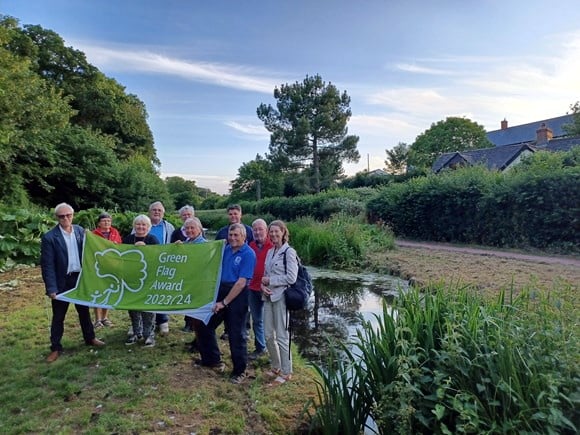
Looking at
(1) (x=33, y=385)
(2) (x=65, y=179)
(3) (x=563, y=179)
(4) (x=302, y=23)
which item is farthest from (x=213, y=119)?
(1) (x=33, y=385)

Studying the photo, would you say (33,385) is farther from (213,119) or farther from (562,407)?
(213,119)

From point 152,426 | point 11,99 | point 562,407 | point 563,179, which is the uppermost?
point 11,99

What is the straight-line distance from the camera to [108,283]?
4.51 metres

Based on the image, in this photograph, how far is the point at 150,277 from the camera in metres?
4.42

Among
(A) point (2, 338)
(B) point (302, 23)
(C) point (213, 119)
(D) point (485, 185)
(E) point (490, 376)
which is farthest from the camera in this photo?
(C) point (213, 119)

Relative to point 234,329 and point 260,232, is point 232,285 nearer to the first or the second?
point 234,329

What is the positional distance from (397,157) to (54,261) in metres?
54.9

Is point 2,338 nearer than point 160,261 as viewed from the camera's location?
No

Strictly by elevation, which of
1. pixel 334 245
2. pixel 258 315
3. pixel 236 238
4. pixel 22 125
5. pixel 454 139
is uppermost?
pixel 454 139

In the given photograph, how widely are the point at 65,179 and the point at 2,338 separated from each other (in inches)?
528

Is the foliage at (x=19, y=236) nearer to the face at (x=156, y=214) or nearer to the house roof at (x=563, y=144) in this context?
the face at (x=156, y=214)

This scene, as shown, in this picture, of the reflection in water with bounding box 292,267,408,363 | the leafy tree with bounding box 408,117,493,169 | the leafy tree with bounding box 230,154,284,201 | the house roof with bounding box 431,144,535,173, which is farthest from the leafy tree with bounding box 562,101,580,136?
the reflection in water with bounding box 292,267,408,363

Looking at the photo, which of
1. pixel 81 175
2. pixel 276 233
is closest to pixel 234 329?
pixel 276 233

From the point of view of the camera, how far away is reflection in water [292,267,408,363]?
217 inches
